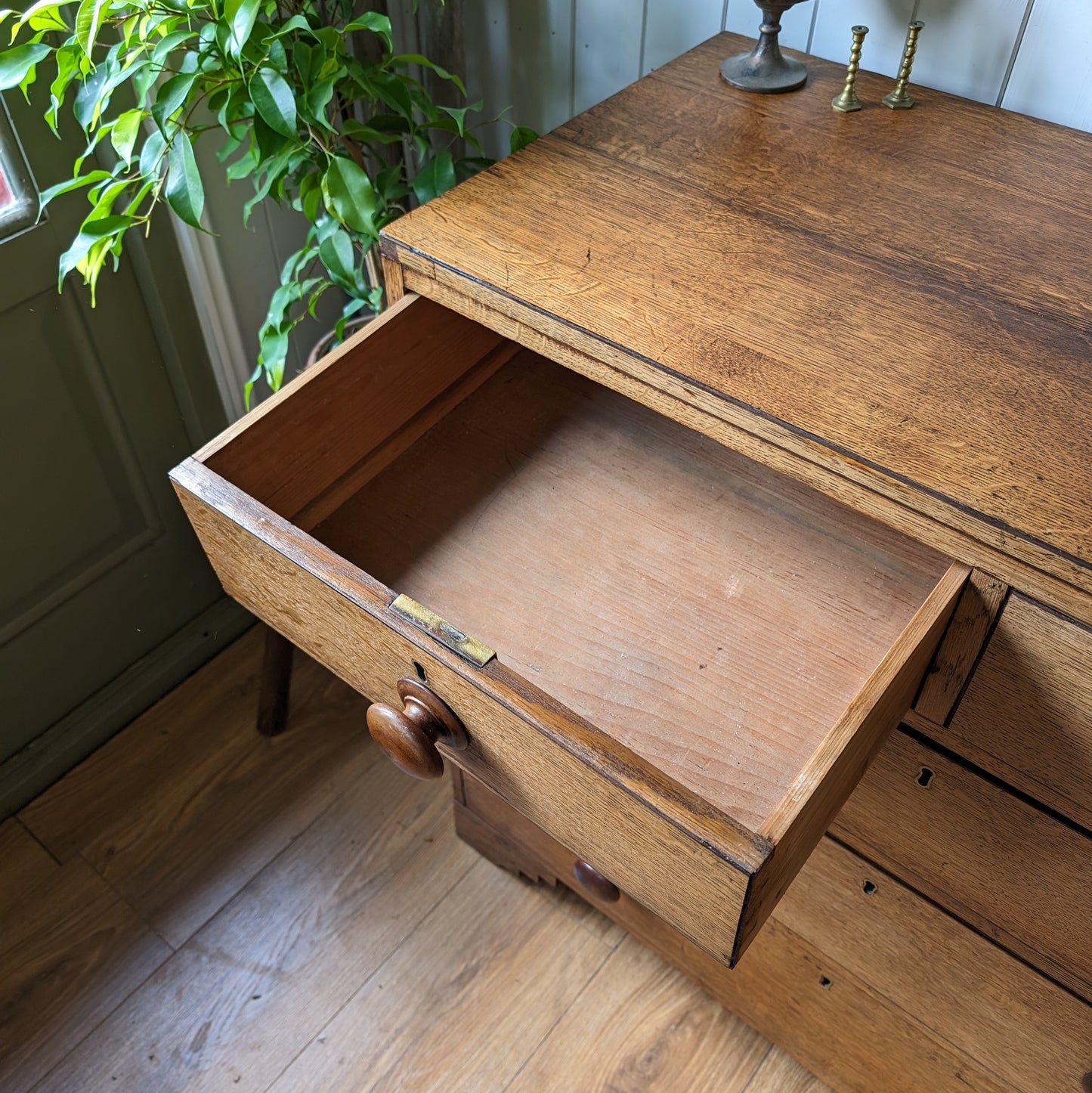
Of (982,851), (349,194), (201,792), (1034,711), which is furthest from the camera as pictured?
(201,792)

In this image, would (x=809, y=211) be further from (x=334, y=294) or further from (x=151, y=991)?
(x=151, y=991)

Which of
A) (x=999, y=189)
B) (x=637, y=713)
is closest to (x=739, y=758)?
(x=637, y=713)

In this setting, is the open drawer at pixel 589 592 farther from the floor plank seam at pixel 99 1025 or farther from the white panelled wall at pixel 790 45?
the floor plank seam at pixel 99 1025

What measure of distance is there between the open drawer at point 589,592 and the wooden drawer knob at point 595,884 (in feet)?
1.23

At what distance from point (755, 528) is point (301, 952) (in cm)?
80

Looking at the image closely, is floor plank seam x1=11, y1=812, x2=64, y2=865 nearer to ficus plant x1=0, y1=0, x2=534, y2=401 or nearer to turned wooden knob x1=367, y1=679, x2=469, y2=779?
ficus plant x1=0, y1=0, x2=534, y2=401

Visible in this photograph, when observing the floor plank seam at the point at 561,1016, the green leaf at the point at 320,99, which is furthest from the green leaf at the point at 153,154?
the floor plank seam at the point at 561,1016

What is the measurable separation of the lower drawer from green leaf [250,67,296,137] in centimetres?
68

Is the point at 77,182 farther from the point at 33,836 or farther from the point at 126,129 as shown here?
the point at 33,836

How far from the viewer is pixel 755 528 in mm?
817

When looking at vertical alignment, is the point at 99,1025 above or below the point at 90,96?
below

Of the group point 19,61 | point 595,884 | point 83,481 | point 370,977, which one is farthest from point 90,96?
point 370,977

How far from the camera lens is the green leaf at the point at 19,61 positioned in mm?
790

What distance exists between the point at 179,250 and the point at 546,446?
0.58 metres
